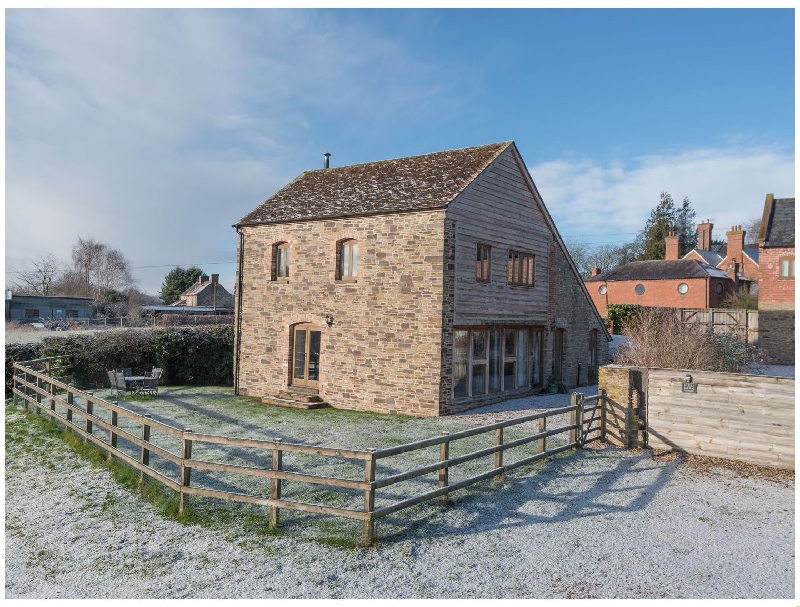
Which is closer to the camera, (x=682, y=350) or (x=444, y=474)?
(x=444, y=474)

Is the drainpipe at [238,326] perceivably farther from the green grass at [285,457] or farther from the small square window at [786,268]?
the small square window at [786,268]

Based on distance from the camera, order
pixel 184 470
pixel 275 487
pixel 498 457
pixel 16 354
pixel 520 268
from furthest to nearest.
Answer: pixel 16 354 < pixel 520 268 < pixel 498 457 < pixel 184 470 < pixel 275 487

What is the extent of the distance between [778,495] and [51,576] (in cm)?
1022

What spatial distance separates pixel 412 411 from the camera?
15102 mm

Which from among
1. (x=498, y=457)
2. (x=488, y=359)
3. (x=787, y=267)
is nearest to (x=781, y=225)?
(x=787, y=267)

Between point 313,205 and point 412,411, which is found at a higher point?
point 313,205

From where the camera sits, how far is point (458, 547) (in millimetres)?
6586

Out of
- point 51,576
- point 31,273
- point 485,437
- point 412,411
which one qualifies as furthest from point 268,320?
point 31,273

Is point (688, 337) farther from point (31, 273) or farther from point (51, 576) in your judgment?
point (31, 273)

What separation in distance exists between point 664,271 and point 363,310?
3418cm

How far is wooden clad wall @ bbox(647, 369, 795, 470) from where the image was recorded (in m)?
10.0

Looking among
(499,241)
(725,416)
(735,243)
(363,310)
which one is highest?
(735,243)

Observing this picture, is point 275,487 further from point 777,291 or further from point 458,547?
point 777,291

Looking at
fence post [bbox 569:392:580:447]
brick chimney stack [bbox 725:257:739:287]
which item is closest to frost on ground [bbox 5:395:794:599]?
fence post [bbox 569:392:580:447]
